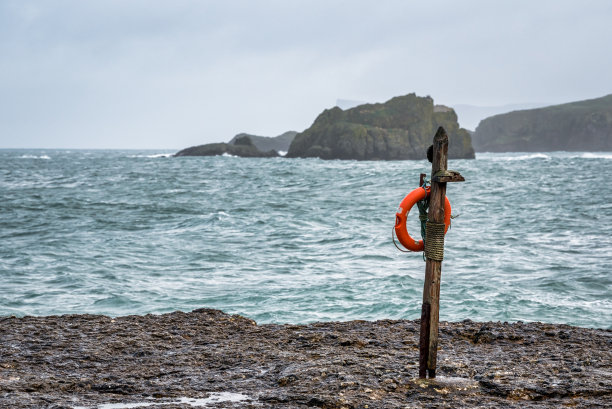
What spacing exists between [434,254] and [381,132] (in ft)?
359

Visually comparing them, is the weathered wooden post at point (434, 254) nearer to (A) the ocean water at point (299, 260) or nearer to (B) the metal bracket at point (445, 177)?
(B) the metal bracket at point (445, 177)

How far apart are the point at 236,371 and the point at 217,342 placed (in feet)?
3.78

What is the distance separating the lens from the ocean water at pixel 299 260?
11.3m

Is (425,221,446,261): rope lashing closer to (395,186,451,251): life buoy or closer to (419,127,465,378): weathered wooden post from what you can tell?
(419,127,465,378): weathered wooden post

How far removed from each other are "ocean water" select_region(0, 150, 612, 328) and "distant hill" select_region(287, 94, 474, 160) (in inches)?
3134

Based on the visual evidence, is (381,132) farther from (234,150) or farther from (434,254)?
(434,254)

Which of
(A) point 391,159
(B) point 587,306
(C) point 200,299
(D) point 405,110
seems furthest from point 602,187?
(D) point 405,110

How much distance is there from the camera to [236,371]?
234 inches

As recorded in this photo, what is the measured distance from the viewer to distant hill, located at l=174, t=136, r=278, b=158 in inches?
4563

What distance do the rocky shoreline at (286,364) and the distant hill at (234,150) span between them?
356ft

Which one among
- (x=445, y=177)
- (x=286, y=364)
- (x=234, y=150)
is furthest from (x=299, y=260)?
(x=234, y=150)

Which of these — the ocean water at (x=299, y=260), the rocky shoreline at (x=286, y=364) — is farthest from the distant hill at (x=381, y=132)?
the rocky shoreline at (x=286, y=364)

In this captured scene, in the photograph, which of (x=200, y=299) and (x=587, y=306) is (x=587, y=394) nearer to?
(x=587, y=306)

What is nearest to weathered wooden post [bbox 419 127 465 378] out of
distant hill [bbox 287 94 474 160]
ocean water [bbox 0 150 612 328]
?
ocean water [bbox 0 150 612 328]
